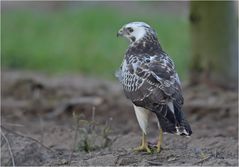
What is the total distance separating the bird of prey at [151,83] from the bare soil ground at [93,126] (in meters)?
0.31

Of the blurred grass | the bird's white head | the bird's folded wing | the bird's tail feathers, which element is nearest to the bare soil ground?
the bird's tail feathers

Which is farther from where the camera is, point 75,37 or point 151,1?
point 151,1

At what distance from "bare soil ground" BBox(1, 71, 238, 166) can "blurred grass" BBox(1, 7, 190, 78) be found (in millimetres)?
1560

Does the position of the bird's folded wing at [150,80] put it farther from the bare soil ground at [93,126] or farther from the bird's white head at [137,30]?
the bare soil ground at [93,126]

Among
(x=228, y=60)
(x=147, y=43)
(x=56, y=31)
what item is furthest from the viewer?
(x=56, y=31)

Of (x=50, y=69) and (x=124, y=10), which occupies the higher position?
(x=124, y=10)

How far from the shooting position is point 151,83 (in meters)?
6.38

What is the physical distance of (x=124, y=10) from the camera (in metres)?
21.5

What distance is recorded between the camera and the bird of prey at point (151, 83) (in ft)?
20.5

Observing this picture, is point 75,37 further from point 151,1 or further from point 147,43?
point 147,43

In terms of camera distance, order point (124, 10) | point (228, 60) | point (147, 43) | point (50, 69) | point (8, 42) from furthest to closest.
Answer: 1. point (124, 10)
2. point (8, 42)
3. point (50, 69)
4. point (228, 60)
5. point (147, 43)

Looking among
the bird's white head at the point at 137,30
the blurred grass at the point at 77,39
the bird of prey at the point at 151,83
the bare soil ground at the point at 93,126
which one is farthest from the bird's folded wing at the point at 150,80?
the blurred grass at the point at 77,39

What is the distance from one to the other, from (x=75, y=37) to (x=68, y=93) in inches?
248

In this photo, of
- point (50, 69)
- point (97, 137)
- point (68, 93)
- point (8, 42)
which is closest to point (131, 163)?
point (97, 137)
